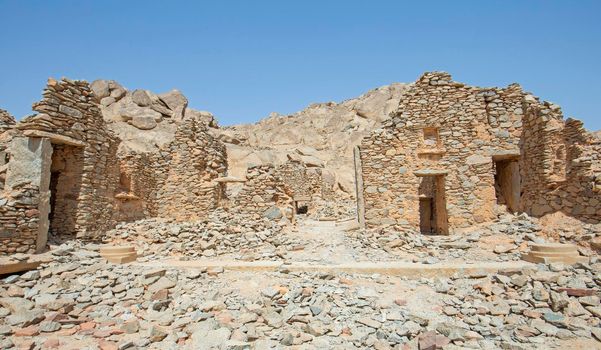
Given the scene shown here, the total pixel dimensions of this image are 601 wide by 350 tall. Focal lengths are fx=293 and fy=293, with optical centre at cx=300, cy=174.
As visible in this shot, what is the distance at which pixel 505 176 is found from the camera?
1121 centimetres

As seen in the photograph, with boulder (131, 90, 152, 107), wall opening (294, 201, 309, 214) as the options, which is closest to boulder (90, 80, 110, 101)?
boulder (131, 90, 152, 107)

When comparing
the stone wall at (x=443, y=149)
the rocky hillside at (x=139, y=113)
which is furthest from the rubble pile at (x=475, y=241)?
the rocky hillside at (x=139, y=113)

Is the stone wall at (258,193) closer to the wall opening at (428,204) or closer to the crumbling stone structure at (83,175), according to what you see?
the crumbling stone structure at (83,175)

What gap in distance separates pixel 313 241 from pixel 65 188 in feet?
27.2

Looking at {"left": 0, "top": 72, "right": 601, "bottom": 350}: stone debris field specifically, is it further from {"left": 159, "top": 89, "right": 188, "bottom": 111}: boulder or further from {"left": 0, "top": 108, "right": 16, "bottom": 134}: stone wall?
{"left": 159, "top": 89, "right": 188, "bottom": 111}: boulder

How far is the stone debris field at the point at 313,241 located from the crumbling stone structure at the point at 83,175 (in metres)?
0.05

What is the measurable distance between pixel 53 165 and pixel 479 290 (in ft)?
40.9

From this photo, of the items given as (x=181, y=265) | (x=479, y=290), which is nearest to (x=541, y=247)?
(x=479, y=290)

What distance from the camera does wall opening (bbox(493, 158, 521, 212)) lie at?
10539 millimetres

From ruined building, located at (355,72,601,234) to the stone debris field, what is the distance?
50 mm

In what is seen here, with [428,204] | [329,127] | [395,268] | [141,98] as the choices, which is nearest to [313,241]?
[395,268]

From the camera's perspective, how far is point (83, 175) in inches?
381

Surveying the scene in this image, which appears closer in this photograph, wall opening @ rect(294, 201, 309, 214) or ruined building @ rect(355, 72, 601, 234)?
ruined building @ rect(355, 72, 601, 234)

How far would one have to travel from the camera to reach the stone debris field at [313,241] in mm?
5113
